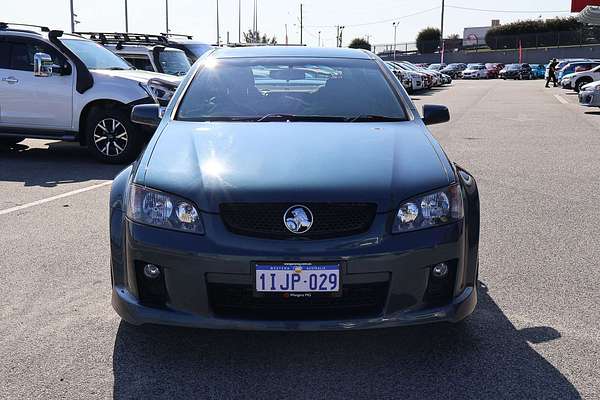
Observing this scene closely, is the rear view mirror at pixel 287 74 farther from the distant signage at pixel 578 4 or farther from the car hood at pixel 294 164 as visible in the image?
the distant signage at pixel 578 4

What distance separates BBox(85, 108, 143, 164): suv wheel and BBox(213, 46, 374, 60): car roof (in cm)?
448

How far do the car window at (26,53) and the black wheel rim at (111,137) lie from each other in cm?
112

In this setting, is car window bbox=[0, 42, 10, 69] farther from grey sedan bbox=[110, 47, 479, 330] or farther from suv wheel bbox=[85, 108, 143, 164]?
grey sedan bbox=[110, 47, 479, 330]

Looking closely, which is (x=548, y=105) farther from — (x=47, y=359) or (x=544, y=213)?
(x=47, y=359)

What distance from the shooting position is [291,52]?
5012 mm

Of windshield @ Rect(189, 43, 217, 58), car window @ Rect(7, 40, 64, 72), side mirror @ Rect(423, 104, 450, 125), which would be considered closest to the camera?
side mirror @ Rect(423, 104, 450, 125)

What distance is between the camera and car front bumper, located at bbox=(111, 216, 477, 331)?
2938mm

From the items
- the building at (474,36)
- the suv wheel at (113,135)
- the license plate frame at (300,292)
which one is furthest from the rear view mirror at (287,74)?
the building at (474,36)

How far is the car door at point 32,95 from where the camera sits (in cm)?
949

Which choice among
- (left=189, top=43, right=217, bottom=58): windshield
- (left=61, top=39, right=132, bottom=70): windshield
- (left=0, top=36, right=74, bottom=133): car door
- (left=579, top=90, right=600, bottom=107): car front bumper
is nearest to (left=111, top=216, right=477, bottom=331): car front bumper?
(left=0, top=36, right=74, bottom=133): car door

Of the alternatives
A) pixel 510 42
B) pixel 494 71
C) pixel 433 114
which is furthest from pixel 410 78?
pixel 510 42

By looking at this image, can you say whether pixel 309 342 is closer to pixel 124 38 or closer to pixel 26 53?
pixel 26 53

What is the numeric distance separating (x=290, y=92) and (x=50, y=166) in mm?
5874

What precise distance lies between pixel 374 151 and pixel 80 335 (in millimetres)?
1802
